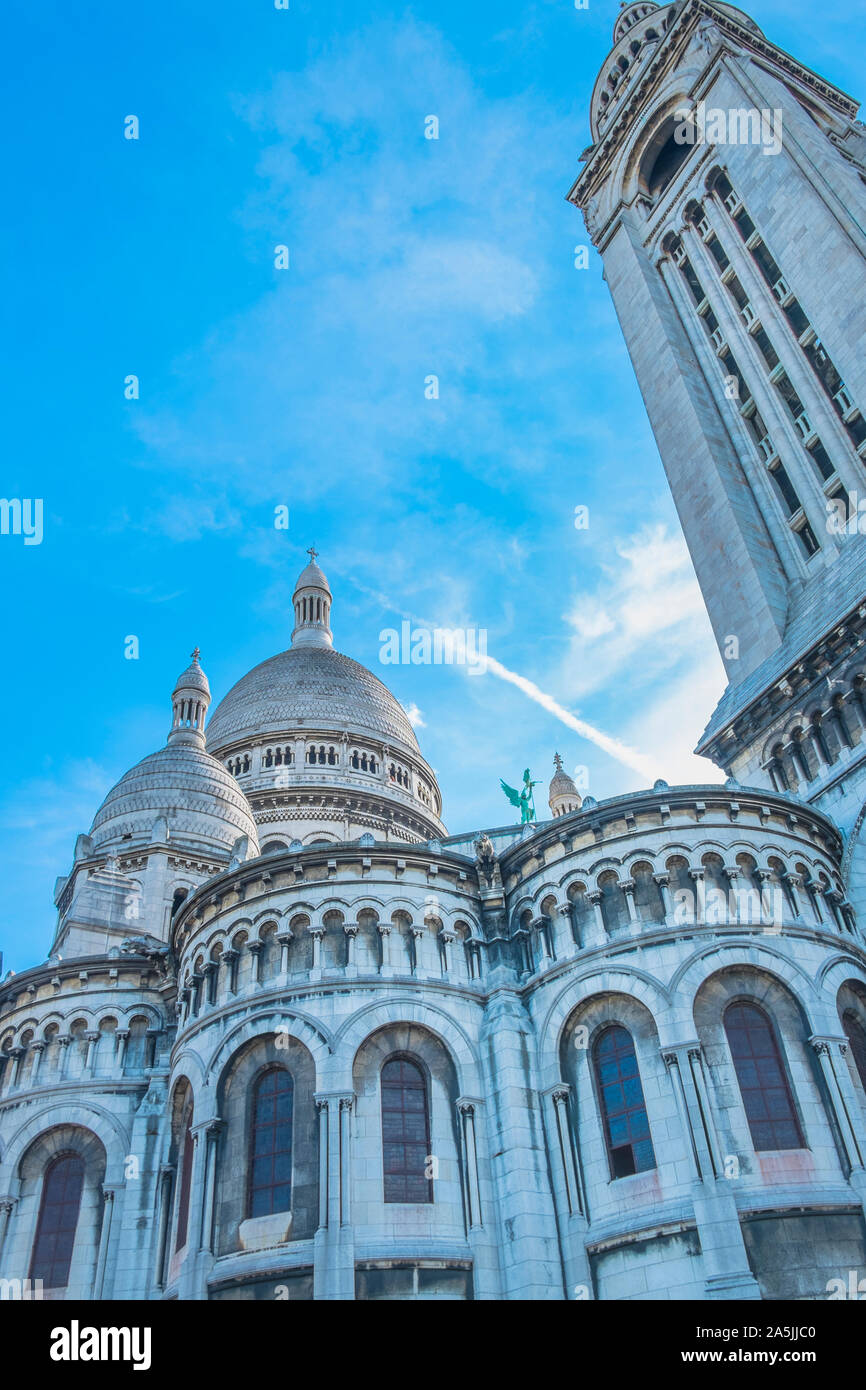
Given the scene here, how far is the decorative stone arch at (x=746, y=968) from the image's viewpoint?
24.1 metres

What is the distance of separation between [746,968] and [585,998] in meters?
3.77

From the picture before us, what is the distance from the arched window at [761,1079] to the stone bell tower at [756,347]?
28.0 ft

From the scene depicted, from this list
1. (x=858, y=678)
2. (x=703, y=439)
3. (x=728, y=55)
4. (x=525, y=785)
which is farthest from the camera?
(x=525, y=785)

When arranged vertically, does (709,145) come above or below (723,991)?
above

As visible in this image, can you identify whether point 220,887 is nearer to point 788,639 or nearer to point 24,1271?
point 24,1271

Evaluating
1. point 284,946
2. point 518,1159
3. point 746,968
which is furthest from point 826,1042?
point 284,946

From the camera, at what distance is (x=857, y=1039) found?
2533cm

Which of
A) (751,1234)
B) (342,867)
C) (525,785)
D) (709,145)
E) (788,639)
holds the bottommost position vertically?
(751,1234)

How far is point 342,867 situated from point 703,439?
29460mm

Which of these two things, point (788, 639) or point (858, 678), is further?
point (788, 639)

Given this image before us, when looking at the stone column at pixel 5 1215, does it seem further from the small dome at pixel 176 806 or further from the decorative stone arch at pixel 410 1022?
the small dome at pixel 176 806

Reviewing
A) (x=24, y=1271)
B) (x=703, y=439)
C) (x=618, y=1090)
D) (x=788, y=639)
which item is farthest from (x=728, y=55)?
(x=24, y=1271)

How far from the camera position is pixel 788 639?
129 ft

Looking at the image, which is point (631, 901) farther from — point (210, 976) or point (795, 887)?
point (210, 976)
